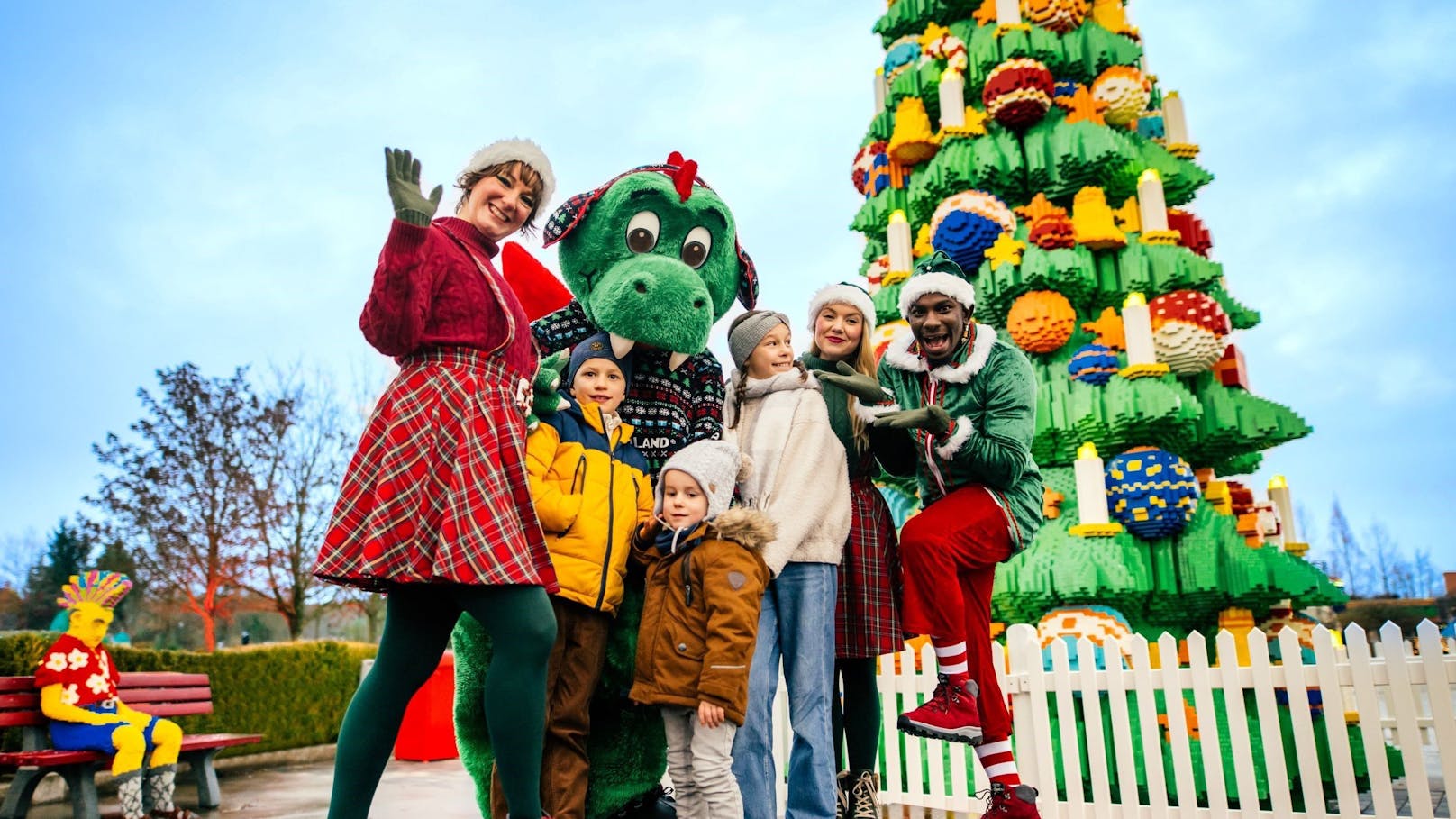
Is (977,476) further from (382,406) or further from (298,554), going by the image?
(298,554)

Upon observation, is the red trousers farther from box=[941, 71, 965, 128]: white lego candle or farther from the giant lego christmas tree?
box=[941, 71, 965, 128]: white lego candle

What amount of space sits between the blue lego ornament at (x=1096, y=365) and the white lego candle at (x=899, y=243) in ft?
5.86

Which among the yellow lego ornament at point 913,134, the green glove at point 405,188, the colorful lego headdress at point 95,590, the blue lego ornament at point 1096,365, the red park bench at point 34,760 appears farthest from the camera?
the yellow lego ornament at point 913,134

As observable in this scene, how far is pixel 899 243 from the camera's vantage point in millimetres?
8695

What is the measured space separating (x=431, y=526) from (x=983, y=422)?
1669 mm

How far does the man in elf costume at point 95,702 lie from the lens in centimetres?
593

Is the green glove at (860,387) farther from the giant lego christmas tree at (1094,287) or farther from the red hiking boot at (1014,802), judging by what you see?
the giant lego christmas tree at (1094,287)

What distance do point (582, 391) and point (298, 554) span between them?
17.3m

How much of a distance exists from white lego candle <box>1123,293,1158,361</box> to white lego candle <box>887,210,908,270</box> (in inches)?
78.4

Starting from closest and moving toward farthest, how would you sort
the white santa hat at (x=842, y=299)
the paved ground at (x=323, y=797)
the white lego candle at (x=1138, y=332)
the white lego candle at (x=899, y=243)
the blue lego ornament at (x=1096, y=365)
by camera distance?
the white santa hat at (x=842, y=299)
the paved ground at (x=323, y=797)
the white lego candle at (x=1138, y=332)
the blue lego ornament at (x=1096, y=365)
the white lego candle at (x=899, y=243)

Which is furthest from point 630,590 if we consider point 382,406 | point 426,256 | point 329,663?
point 329,663

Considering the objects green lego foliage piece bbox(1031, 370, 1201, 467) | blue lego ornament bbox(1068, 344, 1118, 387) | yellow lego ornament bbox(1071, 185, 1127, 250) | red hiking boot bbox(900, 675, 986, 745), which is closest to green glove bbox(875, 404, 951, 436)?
red hiking boot bbox(900, 675, 986, 745)

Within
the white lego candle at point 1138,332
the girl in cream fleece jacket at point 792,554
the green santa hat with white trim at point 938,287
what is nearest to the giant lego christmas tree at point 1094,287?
the white lego candle at point 1138,332

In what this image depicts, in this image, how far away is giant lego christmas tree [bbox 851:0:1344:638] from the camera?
7.25m
